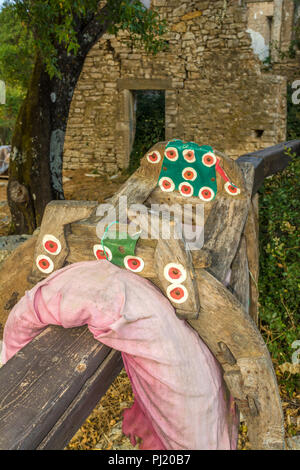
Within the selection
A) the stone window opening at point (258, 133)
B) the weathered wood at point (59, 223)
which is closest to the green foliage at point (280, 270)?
the weathered wood at point (59, 223)

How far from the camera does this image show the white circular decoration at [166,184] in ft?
5.55

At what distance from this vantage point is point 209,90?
7.61m

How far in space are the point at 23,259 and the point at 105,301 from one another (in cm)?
43

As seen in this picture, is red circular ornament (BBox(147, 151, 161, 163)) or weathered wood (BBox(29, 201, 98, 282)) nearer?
weathered wood (BBox(29, 201, 98, 282))

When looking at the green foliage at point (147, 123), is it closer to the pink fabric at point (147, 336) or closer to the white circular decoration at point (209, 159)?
the white circular decoration at point (209, 159)

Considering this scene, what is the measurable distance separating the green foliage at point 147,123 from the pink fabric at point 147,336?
743cm

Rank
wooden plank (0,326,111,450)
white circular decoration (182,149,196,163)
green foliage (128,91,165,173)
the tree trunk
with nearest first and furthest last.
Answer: wooden plank (0,326,111,450) < white circular decoration (182,149,196,163) < the tree trunk < green foliage (128,91,165,173)

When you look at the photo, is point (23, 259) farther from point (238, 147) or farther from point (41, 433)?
point (238, 147)

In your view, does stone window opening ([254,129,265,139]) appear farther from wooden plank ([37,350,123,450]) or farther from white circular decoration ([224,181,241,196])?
wooden plank ([37,350,123,450])

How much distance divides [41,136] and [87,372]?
386 centimetres

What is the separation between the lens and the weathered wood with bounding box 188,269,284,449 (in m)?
1.08

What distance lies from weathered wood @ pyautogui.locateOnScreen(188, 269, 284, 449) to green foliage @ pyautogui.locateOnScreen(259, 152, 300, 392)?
4.51 ft

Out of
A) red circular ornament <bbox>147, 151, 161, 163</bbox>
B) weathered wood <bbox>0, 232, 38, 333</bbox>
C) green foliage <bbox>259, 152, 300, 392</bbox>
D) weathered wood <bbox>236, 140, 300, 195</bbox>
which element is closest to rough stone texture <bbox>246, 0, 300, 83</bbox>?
weathered wood <bbox>236, 140, 300, 195</bbox>

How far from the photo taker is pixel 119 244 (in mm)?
1112
